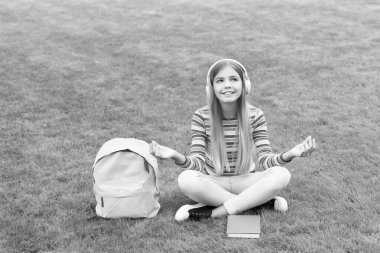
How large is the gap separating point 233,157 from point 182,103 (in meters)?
3.33

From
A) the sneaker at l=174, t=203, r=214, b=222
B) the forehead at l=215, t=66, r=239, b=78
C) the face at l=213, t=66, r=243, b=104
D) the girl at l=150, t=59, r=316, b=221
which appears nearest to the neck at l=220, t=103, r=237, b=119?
the girl at l=150, t=59, r=316, b=221

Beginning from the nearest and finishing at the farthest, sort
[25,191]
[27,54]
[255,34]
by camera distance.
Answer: [25,191], [27,54], [255,34]

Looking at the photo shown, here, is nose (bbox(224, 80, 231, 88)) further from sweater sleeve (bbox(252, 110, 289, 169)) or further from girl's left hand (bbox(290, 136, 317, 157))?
girl's left hand (bbox(290, 136, 317, 157))

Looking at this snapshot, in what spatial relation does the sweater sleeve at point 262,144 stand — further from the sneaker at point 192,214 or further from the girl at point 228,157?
the sneaker at point 192,214

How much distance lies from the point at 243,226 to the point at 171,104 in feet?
12.6

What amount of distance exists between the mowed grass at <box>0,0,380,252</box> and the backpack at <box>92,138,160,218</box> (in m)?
0.11

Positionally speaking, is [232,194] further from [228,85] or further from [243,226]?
[228,85]

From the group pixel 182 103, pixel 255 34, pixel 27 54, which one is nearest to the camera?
pixel 182 103

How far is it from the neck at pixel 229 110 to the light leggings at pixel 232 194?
58cm

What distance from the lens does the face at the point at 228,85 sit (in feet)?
13.7

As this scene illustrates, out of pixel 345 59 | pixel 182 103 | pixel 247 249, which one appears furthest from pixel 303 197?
pixel 345 59

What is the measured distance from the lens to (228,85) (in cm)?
418

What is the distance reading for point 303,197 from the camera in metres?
4.53

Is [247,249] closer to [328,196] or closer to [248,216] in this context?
[248,216]
